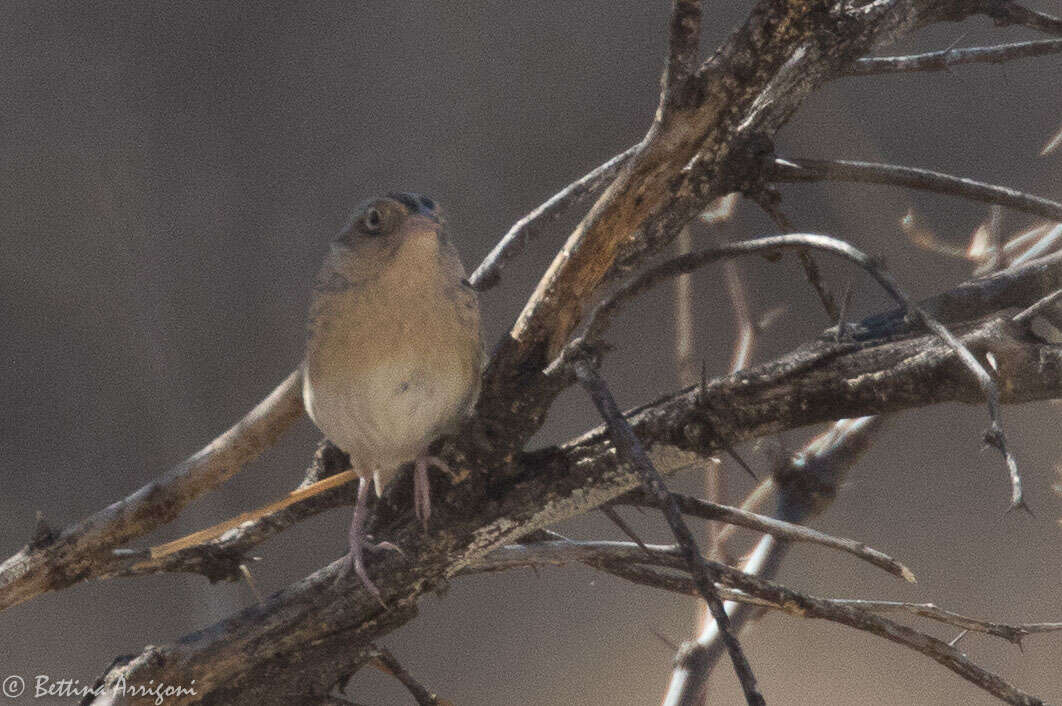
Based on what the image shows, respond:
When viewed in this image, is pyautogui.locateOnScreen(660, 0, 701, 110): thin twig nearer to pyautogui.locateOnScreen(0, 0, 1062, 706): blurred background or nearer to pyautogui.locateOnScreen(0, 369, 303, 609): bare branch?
pyautogui.locateOnScreen(0, 369, 303, 609): bare branch

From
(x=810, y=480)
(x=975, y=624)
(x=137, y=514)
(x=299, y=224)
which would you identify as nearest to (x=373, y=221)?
(x=137, y=514)

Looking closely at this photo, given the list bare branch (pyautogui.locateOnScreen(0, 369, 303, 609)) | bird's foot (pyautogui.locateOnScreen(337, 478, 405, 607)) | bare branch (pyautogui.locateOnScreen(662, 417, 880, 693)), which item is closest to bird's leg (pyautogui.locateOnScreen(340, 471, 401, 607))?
bird's foot (pyautogui.locateOnScreen(337, 478, 405, 607))

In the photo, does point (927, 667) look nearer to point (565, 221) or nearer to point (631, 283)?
point (565, 221)

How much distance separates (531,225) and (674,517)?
3.25 ft

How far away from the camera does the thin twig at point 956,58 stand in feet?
5.88

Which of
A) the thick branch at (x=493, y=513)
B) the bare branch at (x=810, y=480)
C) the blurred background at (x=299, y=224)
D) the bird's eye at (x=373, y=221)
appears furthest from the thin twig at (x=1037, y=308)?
the blurred background at (x=299, y=224)

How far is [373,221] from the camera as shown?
4.53ft

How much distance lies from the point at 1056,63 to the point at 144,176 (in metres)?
2.91

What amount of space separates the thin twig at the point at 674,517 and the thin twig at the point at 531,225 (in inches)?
26.0

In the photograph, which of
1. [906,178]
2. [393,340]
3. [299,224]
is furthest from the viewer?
[299,224]

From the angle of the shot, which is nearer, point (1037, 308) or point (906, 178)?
point (1037, 308)

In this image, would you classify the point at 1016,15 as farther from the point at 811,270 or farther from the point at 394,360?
the point at 394,360

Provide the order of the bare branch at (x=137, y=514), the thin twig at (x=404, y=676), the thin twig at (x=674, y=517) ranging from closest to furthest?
the thin twig at (x=674, y=517)
the bare branch at (x=137, y=514)
the thin twig at (x=404, y=676)

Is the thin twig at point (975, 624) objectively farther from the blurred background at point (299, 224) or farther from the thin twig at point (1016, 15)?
the blurred background at point (299, 224)
